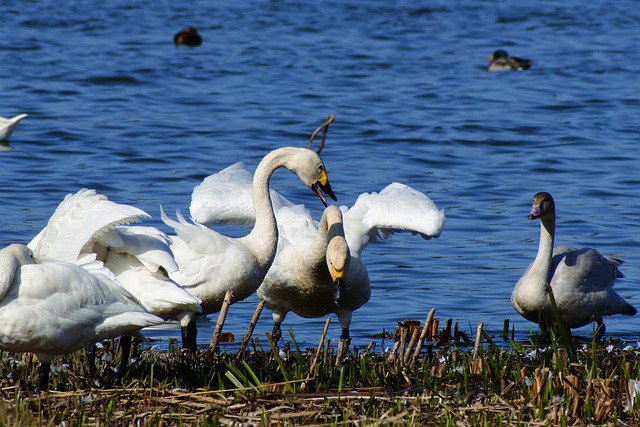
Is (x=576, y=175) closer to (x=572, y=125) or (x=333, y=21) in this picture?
(x=572, y=125)

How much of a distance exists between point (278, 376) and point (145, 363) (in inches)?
29.9

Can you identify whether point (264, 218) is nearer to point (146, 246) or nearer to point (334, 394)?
point (146, 246)

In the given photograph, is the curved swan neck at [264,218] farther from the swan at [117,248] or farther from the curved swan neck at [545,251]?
the curved swan neck at [545,251]

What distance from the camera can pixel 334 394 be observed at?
5.57 meters

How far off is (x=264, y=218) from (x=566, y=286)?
8.63ft

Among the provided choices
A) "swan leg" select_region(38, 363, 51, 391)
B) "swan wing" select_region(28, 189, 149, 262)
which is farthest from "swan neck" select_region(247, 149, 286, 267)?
"swan leg" select_region(38, 363, 51, 391)

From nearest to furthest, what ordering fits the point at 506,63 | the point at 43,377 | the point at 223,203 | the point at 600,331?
the point at 43,377, the point at 600,331, the point at 223,203, the point at 506,63

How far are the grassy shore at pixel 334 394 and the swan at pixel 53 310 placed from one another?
234mm

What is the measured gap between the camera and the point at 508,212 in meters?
13.1

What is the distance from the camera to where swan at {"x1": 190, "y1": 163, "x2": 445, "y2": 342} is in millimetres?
8203

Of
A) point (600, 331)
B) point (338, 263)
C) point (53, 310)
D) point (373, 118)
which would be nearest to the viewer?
point (53, 310)

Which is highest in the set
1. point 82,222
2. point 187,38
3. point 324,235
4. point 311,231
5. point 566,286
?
point 187,38

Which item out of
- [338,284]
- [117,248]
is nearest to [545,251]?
[338,284]

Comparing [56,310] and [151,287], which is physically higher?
[56,310]
